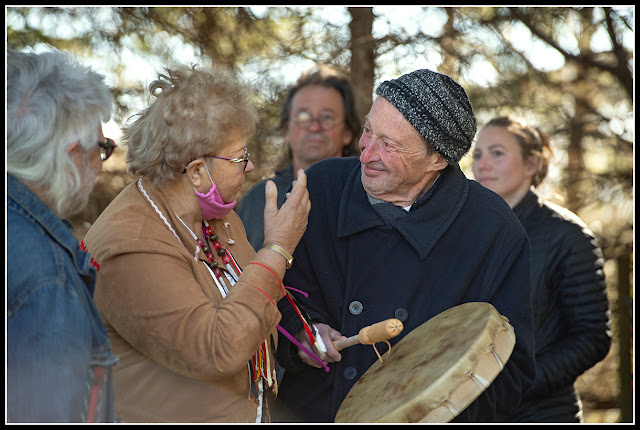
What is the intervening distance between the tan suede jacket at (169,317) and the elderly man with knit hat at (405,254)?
47cm

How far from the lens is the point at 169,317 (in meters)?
2.30

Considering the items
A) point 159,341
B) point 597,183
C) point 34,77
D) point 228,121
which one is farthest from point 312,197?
point 597,183

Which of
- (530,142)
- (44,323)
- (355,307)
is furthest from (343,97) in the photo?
(44,323)

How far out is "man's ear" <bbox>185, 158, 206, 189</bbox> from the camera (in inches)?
104

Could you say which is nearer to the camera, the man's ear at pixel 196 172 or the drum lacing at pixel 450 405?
the drum lacing at pixel 450 405

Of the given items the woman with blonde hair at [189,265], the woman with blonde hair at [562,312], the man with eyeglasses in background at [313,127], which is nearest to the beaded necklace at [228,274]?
the woman with blonde hair at [189,265]

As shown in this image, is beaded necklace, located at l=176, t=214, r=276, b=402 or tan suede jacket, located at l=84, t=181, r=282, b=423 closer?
tan suede jacket, located at l=84, t=181, r=282, b=423

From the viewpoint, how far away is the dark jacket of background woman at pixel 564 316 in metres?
4.09

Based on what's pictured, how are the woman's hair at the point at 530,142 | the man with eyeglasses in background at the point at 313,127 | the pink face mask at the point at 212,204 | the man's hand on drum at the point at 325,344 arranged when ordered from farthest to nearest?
the man with eyeglasses in background at the point at 313,127 → the woman's hair at the point at 530,142 → the man's hand on drum at the point at 325,344 → the pink face mask at the point at 212,204

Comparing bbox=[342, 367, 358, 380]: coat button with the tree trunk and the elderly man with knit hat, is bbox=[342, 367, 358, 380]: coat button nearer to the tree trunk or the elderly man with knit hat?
the elderly man with knit hat

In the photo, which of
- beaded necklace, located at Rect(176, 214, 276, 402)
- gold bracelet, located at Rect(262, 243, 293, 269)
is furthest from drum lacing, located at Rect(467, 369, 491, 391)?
beaded necklace, located at Rect(176, 214, 276, 402)

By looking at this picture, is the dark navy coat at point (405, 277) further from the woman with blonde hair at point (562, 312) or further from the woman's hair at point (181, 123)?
the woman with blonde hair at point (562, 312)

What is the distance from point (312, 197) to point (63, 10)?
3486 mm

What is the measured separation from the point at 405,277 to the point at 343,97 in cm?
267
